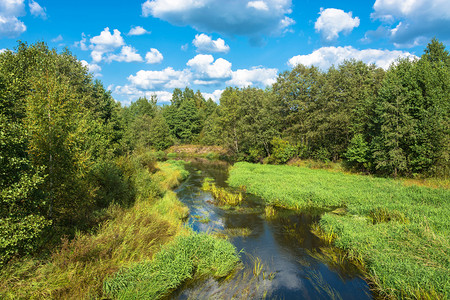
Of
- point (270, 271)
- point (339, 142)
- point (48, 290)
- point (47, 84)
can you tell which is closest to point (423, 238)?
point (270, 271)

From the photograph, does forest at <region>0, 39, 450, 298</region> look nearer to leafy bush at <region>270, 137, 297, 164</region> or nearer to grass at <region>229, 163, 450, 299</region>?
leafy bush at <region>270, 137, 297, 164</region>

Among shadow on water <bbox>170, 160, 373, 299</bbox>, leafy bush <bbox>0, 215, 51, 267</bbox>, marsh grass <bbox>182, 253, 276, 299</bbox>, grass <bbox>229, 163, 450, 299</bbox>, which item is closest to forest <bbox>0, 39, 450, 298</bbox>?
leafy bush <bbox>0, 215, 51, 267</bbox>

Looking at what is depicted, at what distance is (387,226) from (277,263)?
22.3 ft

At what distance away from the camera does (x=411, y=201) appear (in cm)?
1698

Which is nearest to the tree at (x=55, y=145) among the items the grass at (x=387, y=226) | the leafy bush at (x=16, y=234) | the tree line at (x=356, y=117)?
the leafy bush at (x=16, y=234)

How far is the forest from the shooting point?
308 inches

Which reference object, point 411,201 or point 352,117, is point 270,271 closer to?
point 411,201

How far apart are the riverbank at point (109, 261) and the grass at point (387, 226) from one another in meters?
6.34

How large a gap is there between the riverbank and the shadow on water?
958 millimetres

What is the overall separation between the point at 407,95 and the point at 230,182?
75.1ft

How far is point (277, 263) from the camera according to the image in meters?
11.7

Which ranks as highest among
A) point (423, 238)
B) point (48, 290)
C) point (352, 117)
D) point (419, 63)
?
point (419, 63)

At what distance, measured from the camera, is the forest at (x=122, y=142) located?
25.7ft

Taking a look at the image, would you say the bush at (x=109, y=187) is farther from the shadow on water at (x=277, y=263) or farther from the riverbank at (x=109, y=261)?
the shadow on water at (x=277, y=263)
